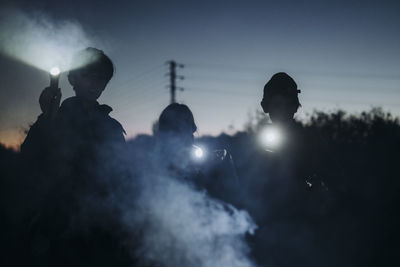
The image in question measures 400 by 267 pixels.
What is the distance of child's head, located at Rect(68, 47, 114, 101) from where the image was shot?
3021mm

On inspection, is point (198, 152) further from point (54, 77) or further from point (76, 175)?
point (54, 77)

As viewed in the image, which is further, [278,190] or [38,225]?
[278,190]

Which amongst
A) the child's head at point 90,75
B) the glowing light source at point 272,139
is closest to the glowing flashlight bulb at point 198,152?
the glowing light source at point 272,139

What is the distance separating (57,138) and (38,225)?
2.62 ft

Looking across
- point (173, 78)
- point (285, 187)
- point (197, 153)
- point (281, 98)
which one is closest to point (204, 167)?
point (197, 153)

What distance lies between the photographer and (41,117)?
2.84 metres

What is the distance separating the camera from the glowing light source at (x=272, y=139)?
384 cm

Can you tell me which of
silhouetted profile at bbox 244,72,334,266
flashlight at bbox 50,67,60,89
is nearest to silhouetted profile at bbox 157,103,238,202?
silhouetted profile at bbox 244,72,334,266

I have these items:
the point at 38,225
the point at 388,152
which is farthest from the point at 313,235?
the point at 388,152

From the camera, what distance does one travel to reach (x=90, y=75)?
3.04 meters

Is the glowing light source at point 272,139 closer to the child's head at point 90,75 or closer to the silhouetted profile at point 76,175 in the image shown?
the silhouetted profile at point 76,175

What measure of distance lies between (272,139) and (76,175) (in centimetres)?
251

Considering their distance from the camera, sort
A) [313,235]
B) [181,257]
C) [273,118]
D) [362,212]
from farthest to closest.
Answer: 1. [362,212]
2. [273,118]
3. [313,235]
4. [181,257]

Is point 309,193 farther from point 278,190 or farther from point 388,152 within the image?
point 388,152
